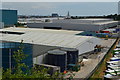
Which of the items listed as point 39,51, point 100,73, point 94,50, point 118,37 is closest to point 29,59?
point 39,51

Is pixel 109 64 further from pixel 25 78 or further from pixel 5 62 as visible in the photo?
pixel 25 78

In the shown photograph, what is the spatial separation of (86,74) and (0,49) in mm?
5254

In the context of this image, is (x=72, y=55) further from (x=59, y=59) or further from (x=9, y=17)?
(x=9, y=17)

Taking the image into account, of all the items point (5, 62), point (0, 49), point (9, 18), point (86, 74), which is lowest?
point (86, 74)

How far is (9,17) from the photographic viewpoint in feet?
150

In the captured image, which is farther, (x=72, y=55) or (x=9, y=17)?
(x=9, y=17)

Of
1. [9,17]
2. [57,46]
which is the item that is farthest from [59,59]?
[9,17]

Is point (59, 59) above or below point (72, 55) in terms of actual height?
below

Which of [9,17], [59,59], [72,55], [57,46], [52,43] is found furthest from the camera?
[9,17]

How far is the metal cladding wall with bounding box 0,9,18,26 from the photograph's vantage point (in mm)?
44406

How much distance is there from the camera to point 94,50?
19.0 metres

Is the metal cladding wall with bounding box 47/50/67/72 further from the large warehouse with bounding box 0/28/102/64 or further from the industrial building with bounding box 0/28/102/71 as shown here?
the large warehouse with bounding box 0/28/102/64

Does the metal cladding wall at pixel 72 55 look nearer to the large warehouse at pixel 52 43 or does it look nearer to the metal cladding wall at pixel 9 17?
the large warehouse at pixel 52 43

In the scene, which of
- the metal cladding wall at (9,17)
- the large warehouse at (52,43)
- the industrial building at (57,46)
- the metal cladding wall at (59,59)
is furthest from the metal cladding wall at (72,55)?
the metal cladding wall at (9,17)
